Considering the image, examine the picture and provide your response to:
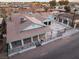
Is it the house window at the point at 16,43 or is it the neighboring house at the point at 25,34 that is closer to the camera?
the neighboring house at the point at 25,34

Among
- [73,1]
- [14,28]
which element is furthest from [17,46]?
[73,1]

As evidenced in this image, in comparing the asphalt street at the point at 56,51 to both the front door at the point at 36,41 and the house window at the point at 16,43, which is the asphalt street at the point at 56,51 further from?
the house window at the point at 16,43

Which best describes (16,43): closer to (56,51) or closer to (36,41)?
(36,41)

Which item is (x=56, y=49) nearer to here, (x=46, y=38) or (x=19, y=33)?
(x=46, y=38)

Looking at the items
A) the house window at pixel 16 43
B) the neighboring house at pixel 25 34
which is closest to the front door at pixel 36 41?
the neighboring house at pixel 25 34

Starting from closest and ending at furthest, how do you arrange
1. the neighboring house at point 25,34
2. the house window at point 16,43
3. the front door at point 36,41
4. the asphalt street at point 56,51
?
the asphalt street at point 56,51, the neighboring house at point 25,34, the house window at point 16,43, the front door at point 36,41

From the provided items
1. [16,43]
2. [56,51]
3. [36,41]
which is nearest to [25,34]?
[16,43]

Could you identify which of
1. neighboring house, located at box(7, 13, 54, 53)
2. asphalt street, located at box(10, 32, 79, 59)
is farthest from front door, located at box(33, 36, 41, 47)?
asphalt street, located at box(10, 32, 79, 59)

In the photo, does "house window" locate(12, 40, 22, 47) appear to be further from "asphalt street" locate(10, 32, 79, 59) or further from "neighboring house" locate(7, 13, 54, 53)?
"asphalt street" locate(10, 32, 79, 59)
